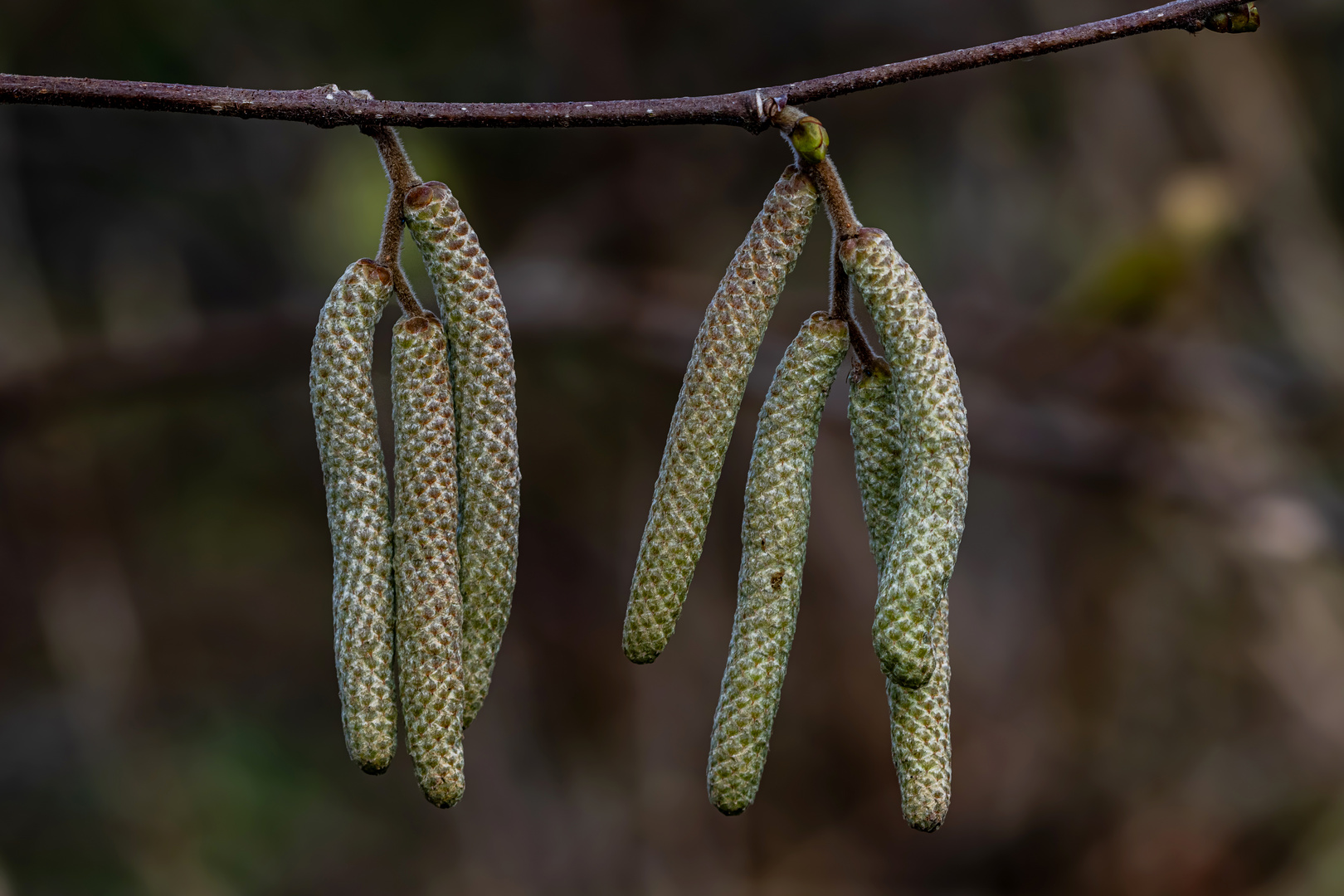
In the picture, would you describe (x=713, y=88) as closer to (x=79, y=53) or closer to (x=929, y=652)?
(x=79, y=53)

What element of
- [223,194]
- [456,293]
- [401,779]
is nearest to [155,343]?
[223,194]

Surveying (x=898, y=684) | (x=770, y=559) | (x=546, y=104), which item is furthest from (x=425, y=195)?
(x=898, y=684)

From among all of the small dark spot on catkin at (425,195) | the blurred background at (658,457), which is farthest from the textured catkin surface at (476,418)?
the blurred background at (658,457)

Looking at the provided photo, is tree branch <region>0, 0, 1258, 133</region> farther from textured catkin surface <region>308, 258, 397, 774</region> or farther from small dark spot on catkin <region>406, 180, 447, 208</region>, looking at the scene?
textured catkin surface <region>308, 258, 397, 774</region>

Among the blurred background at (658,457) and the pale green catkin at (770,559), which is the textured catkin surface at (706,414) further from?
the blurred background at (658,457)

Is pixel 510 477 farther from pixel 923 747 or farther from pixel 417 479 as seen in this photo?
pixel 923 747

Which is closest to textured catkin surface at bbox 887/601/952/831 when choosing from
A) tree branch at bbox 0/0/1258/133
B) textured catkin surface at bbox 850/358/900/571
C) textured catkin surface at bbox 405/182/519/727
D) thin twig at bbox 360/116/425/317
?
textured catkin surface at bbox 850/358/900/571
